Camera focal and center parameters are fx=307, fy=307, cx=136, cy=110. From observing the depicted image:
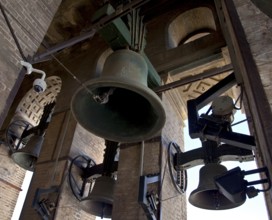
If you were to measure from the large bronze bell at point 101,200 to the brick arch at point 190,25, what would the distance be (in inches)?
140

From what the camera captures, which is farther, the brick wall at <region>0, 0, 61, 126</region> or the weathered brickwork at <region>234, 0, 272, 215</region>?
the brick wall at <region>0, 0, 61, 126</region>

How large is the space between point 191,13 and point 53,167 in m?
4.68

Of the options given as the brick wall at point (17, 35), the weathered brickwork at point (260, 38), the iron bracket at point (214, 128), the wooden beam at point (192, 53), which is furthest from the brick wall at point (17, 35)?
the wooden beam at point (192, 53)

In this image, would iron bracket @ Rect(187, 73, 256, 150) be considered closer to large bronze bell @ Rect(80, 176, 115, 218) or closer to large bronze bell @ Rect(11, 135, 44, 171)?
large bronze bell @ Rect(80, 176, 115, 218)

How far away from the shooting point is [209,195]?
430 cm

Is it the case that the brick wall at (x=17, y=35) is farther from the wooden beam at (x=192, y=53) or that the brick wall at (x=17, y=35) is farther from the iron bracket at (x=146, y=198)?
the wooden beam at (x=192, y=53)

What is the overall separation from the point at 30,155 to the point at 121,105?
4388 millimetres

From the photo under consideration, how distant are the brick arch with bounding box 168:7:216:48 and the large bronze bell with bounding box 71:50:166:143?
4.40 metres

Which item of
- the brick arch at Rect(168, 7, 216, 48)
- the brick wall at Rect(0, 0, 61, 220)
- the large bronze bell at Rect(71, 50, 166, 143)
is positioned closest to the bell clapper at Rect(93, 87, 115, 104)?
the large bronze bell at Rect(71, 50, 166, 143)

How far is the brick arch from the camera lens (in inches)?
285

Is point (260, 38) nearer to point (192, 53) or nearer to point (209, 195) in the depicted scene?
point (209, 195)

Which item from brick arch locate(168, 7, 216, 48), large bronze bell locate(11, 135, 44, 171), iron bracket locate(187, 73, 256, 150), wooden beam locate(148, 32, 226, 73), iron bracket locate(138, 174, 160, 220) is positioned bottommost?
iron bracket locate(138, 174, 160, 220)

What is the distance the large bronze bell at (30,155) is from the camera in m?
6.47

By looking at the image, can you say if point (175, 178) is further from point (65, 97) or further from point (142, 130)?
point (65, 97)
